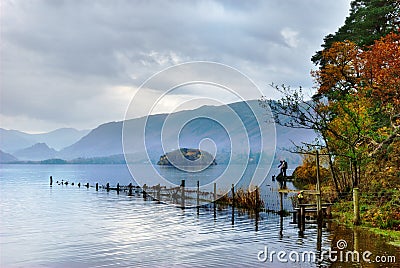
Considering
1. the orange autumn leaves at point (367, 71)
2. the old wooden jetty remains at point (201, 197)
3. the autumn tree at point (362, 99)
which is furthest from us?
the old wooden jetty remains at point (201, 197)

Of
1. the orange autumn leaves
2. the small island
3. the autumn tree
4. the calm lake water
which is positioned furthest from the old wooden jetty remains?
the orange autumn leaves

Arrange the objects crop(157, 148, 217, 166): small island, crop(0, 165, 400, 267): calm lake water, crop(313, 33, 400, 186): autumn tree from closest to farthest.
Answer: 1. crop(0, 165, 400, 267): calm lake water
2. crop(313, 33, 400, 186): autumn tree
3. crop(157, 148, 217, 166): small island

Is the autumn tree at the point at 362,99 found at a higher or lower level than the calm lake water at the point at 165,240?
higher

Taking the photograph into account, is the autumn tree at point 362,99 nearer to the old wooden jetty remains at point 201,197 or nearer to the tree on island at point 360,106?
the tree on island at point 360,106

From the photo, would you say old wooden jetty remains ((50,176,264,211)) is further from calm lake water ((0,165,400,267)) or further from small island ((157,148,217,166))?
small island ((157,148,217,166))

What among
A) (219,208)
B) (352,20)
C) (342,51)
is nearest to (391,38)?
(342,51)

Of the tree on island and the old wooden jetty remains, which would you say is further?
the old wooden jetty remains


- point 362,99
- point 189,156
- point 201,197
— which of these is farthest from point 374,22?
point 189,156

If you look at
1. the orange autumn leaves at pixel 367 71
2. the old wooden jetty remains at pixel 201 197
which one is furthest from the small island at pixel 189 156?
the orange autumn leaves at pixel 367 71

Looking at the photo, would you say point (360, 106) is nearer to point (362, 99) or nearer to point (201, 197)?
point (362, 99)

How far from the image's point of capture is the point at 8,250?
64.0ft

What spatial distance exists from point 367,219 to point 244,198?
38.7 feet

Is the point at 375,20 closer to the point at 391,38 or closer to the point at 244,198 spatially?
the point at 391,38

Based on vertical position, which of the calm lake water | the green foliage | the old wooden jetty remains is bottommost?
the calm lake water
